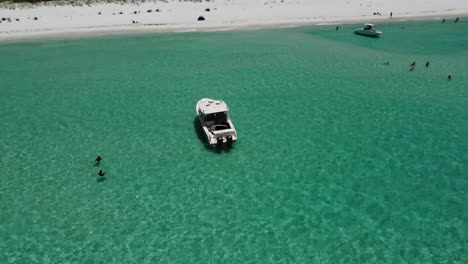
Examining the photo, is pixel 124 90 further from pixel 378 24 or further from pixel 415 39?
pixel 378 24

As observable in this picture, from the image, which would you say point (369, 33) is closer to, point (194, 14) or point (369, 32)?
point (369, 32)

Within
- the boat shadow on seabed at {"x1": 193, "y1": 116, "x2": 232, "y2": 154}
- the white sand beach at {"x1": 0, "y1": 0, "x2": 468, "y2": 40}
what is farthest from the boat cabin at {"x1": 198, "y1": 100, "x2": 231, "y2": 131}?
Answer: the white sand beach at {"x1": 0, "y1": 0, "x2": 468, "y2": 40}

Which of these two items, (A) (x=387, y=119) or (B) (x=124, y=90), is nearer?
(A) (x=387, y=119)

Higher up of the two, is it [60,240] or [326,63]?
[326,63]

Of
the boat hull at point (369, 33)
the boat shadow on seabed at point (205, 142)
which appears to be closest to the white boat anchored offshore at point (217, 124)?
the boat shadow on seabed at point (205, 142)

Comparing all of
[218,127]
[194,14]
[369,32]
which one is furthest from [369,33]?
[218,127]

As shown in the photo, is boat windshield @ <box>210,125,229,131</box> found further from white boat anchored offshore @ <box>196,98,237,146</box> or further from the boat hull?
the boat hull

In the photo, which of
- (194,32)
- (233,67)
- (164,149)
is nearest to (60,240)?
(164,149)
